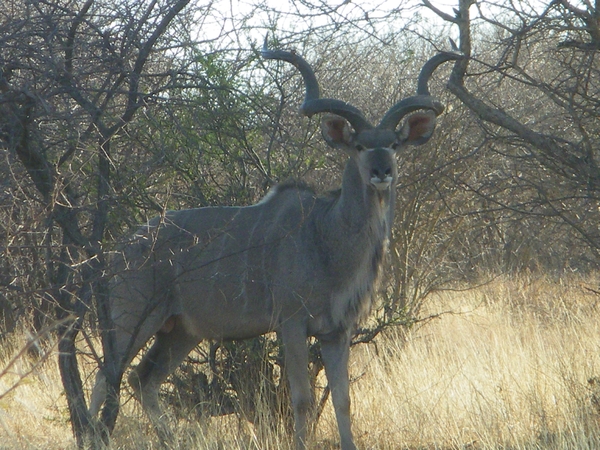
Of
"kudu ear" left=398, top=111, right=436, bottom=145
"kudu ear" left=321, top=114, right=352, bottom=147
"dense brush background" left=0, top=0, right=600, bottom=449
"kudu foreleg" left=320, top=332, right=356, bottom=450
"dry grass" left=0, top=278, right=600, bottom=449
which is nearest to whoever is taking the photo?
"dense brush background" left=0, top=0, right=600, bottom=449

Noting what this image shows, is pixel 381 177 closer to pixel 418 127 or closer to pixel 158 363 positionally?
pixel 418 127

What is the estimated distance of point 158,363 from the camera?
5.47 metres

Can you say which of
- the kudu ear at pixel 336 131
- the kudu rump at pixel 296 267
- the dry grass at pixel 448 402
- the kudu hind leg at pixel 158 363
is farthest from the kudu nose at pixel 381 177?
the kudu hind leg at pixel 158 363

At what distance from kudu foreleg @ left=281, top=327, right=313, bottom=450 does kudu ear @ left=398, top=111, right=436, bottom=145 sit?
1.40 metres

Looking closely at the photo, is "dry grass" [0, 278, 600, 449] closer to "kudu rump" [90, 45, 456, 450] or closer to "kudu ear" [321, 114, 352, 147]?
"kudu rump" [90, 45, 456, 450]

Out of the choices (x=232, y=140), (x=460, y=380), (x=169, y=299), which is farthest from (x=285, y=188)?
(x=460, y=380)

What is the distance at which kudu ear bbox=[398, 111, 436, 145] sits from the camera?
5.28 meters

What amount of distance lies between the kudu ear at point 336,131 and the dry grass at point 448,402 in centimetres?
154

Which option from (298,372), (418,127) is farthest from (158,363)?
(418,127)

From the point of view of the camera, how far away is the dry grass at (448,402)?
4664 mm

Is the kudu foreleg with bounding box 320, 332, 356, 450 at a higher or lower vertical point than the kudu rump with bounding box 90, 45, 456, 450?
lower

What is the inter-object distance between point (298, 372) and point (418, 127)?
67.4 inches

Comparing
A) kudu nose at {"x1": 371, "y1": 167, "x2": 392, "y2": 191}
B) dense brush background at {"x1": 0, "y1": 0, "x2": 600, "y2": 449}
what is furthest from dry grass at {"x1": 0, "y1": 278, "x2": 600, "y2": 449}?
kudu nose at {"x1": 371, "y1": 167, "x2": 392, "y2": 191}

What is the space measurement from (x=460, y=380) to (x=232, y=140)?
7.50ft
